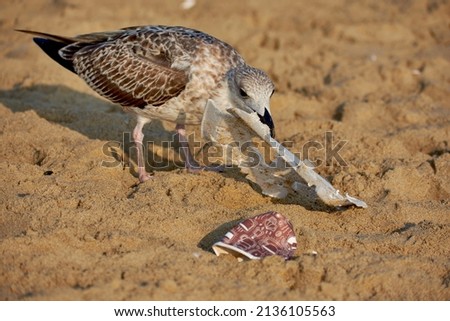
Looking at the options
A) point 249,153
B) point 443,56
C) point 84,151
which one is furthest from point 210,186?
point 443,56

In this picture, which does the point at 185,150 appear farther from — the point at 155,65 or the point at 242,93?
the point at 242,93

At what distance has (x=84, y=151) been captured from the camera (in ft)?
19.6

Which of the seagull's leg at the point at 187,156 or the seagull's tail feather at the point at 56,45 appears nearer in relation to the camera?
the seagull's leg at the point at 187,156

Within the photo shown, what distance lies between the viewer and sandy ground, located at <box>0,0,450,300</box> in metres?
4.04

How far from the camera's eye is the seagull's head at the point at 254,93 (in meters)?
5.40

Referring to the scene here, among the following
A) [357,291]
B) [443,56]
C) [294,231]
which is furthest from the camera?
[443,56]

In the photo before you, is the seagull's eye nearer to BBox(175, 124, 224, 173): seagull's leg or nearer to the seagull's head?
the seagull's head

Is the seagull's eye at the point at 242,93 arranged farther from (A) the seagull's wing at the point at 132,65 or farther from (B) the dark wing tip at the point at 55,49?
(B) the dark wing tip at the point at 55,49

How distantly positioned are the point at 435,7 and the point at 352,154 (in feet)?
18.2

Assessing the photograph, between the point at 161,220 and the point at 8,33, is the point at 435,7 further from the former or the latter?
the point at 161,220

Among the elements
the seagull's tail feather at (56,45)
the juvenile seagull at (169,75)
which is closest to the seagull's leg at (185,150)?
the juvenile seagull at (169,75)

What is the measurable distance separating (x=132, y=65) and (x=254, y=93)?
4.46ft

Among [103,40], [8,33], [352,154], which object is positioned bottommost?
[8,33]

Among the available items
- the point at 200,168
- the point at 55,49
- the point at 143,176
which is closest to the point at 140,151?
the point at 143,176
